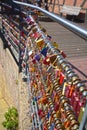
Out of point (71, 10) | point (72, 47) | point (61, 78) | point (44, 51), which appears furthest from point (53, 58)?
point (71, 10)

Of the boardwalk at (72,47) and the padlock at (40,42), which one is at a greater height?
the padlock at (40,42)

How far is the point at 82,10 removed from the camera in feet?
32.0

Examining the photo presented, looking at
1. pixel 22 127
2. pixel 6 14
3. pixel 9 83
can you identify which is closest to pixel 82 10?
pixel 6 14

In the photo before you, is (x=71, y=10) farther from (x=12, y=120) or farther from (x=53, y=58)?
(x=53, y=58)

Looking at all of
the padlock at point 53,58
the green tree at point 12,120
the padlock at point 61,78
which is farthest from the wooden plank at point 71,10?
the padlock at point 61,78

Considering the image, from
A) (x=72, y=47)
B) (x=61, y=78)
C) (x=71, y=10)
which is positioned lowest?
(x=72, y=47)

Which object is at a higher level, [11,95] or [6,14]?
[6,14]

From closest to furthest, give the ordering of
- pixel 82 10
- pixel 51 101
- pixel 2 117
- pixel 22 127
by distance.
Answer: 1. pixel 51 101
2. pixel 22 127
3. pixel 2 117
4. pixel 82 10

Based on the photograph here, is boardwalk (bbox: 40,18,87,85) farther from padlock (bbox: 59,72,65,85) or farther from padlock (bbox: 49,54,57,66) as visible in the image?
padlock (bbox: 59,72,65,85)

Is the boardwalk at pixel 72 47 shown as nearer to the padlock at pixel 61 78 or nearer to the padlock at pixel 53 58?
the padlock at pixel 53 58

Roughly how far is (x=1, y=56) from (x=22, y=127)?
3.00 m

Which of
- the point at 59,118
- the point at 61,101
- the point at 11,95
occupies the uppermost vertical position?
the point at 61,101

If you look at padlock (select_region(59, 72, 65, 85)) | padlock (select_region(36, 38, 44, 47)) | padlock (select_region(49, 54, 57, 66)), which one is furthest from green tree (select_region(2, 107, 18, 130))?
padlock (select_region(59, 72, 65, 85))

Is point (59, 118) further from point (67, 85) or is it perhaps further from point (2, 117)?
point (2, 117)
